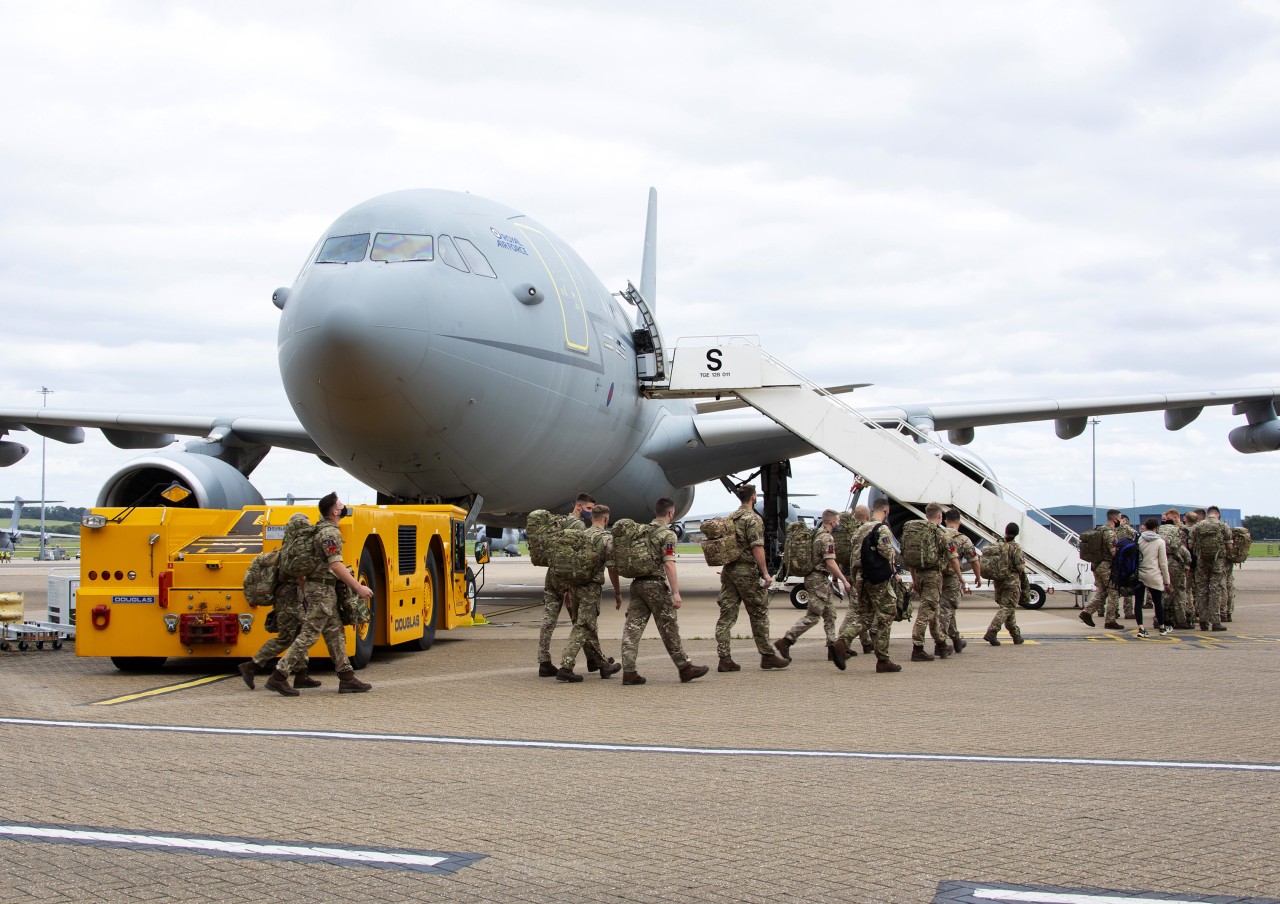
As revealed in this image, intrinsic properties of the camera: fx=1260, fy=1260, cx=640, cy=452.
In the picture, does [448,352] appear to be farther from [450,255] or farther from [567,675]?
[567,675]

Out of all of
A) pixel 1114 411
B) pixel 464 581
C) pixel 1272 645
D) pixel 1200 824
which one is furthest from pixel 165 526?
pixel 1114 411

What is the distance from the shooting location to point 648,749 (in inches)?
283

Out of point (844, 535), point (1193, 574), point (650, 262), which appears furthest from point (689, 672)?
point (650, 262)

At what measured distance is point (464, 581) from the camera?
14422 mm

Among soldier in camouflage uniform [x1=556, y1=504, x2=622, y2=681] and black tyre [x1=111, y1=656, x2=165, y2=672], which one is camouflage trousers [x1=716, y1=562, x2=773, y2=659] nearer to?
soldier in camouflage uniform [x1=556, y1=504, x2=622, y2=681]

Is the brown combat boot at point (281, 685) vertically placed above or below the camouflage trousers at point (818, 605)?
below

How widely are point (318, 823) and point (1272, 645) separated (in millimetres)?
11842

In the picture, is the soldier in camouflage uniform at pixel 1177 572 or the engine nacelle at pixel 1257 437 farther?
the engine nacelle at pixel 1257 437

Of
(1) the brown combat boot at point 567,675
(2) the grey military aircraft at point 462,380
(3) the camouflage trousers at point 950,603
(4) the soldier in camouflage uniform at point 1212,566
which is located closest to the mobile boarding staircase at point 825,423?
(2) the grey military aircraft at point 462,380

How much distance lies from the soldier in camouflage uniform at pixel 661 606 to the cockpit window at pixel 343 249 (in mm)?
5190

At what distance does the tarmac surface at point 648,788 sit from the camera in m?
4.48

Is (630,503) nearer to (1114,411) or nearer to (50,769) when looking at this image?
(1114,411)

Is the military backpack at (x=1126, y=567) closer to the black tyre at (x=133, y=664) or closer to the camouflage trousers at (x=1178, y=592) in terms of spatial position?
the camouflage trousers at (x=1178, y=592)

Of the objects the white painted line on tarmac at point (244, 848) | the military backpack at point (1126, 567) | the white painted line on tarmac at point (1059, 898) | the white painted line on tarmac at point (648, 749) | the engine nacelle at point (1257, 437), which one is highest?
the engine nacelle at point (1257, 437)
